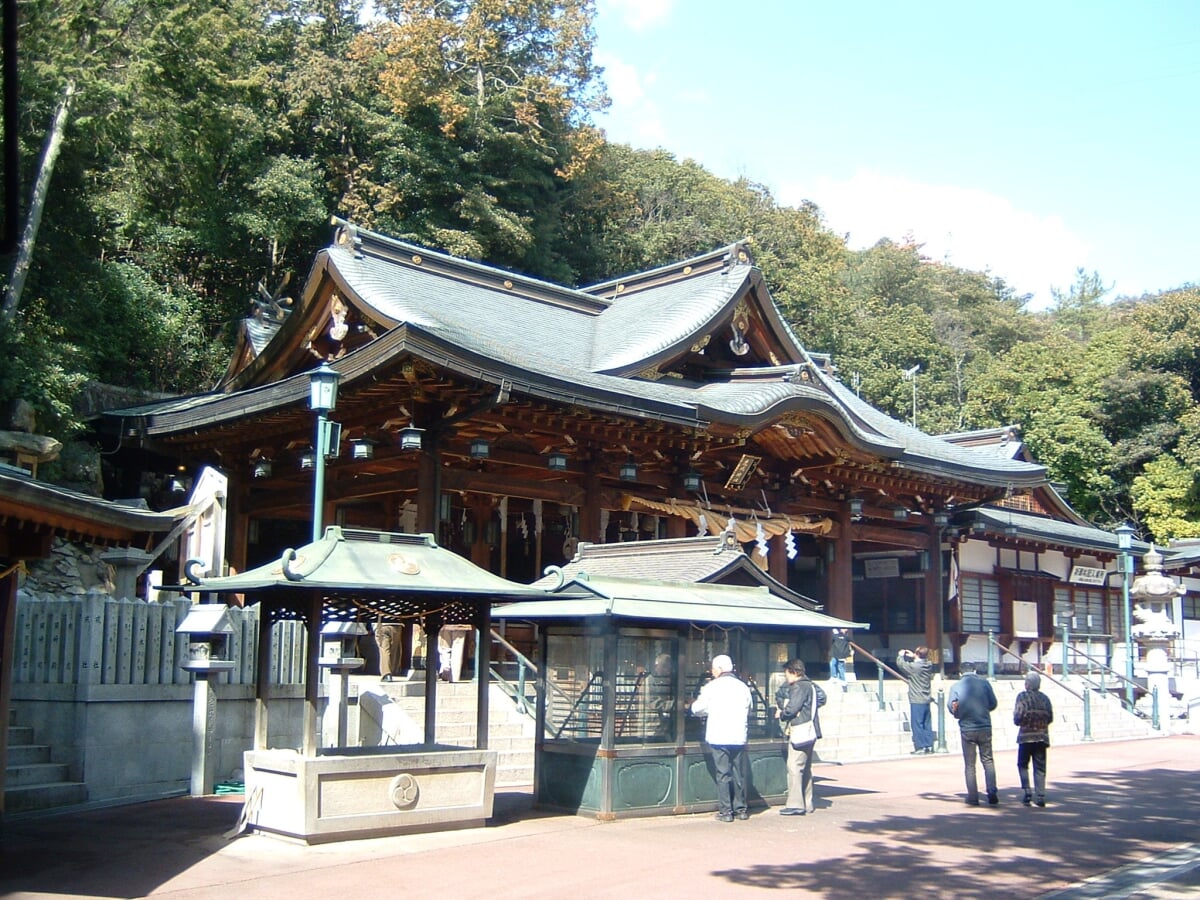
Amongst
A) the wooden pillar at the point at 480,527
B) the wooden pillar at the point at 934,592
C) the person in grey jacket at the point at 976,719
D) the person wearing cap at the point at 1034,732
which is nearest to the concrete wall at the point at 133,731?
the wooden pillar at the point at 480,527

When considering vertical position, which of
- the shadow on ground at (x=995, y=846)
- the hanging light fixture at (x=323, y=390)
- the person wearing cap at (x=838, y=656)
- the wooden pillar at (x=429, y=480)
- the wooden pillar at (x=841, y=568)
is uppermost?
the hanging light fixture at (x=323, y=390)

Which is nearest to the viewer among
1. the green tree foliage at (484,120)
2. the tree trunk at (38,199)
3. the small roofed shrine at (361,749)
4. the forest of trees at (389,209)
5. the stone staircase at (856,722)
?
the small roofed shrine at (361,749)

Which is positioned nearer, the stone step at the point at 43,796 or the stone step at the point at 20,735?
the stone step at the point at 43,796

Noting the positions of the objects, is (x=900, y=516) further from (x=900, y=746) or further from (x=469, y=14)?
(x=469, y=14)

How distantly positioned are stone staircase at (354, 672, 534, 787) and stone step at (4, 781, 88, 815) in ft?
10.4

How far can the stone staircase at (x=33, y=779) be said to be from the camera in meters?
11.0

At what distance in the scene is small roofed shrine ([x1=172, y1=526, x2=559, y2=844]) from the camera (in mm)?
9547

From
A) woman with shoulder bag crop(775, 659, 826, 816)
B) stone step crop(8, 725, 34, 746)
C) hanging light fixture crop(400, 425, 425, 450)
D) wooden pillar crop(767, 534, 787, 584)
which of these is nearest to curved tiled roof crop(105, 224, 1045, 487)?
hanging light fixture crop(400, 425, 425, 450)

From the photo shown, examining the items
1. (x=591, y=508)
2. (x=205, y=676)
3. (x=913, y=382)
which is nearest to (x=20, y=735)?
(x=205, y=676)

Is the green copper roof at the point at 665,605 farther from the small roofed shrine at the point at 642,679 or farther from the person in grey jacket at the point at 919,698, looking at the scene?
the person in grey jacket at the point at 919,698

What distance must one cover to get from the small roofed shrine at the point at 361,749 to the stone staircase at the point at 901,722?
25.7 feet

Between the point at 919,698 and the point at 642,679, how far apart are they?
7684 mm

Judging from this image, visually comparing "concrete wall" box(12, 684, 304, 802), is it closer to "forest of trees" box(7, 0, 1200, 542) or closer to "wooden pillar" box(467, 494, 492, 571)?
"wooden pillar" box(467, 494, 492, 571)

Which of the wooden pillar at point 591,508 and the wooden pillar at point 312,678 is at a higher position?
the wooden pillar at point 591,508
